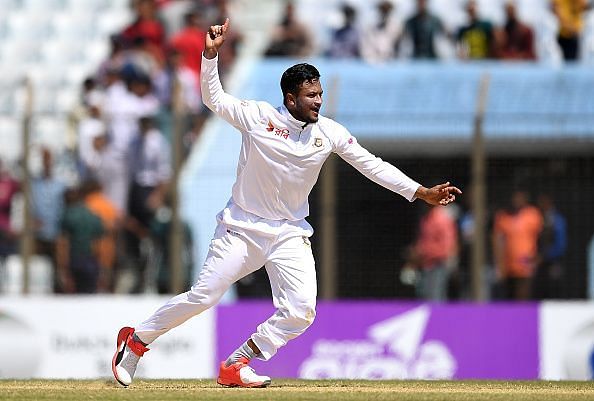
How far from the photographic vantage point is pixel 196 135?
50.3 ft

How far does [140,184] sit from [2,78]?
6100 millimetres

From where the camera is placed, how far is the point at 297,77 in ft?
30.7

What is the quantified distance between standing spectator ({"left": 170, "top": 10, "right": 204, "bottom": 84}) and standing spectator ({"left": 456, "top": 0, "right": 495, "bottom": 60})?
346cm

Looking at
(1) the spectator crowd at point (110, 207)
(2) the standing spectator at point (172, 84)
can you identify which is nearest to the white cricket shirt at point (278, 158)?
(1) the spectator crowd at point (110, 207)

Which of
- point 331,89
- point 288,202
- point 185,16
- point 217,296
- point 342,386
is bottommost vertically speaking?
point 342,386

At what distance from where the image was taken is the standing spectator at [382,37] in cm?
1931

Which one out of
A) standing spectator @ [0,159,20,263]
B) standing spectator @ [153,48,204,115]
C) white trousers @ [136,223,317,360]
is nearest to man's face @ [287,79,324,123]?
white trousers @ [136,223,317,360]

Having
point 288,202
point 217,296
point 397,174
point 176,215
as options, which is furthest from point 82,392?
point 176,215

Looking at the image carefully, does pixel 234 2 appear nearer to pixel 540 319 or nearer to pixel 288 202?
pixel 540 319

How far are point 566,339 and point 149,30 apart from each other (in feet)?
25.3

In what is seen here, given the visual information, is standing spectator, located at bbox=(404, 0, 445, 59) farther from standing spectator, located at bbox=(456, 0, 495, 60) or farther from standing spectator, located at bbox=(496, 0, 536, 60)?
standing spectator, located at bbox=(496, 0, 536, 60)

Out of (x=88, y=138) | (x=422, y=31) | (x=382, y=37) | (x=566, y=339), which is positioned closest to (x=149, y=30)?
(x=382, y=37)

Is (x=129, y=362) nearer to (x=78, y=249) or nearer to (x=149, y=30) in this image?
(x=78, y=249)

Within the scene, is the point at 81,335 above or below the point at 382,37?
below
